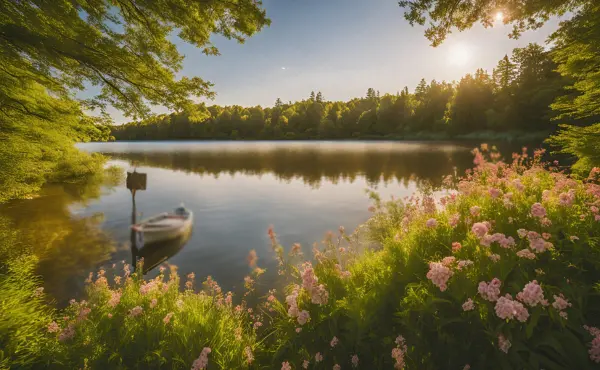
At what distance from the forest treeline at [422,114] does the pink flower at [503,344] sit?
9849 mm

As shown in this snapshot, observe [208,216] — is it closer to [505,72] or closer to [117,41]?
[117,41]

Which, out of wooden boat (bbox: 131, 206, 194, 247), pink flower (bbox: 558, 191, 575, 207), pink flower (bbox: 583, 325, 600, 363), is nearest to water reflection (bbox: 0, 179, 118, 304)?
wooden boat (bbox: 131, 206, 194, 247)

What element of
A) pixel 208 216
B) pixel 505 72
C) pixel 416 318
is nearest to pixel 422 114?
pixel 505 72

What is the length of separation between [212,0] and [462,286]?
28.3 ft

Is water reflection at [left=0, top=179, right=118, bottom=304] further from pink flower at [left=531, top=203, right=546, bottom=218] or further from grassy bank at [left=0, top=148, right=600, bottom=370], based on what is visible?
pink flower at [left=531, top=203, right=546, bottom=218]

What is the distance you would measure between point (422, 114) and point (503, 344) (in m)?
119

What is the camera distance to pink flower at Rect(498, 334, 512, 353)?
299 cm

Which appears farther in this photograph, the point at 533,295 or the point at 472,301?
the point at 472,301

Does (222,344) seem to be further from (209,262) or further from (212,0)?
(212,0)

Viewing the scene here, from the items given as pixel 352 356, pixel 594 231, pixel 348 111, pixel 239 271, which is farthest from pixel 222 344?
pixel 348 111

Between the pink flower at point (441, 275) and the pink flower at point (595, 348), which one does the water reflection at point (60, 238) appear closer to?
the pink flower at point (441, 275)

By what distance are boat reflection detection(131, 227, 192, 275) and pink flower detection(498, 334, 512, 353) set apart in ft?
33.5

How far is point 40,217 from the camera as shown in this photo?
1534 cm

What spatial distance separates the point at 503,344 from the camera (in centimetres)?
303
